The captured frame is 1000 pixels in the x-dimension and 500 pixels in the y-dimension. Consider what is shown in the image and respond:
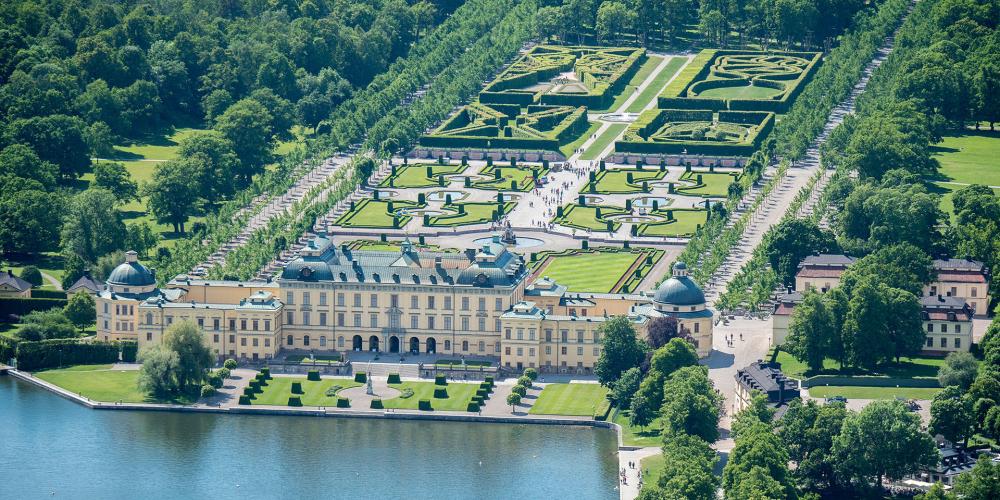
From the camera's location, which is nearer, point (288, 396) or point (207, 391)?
point (207, 391)

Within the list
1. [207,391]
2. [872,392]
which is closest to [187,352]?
[207,391]

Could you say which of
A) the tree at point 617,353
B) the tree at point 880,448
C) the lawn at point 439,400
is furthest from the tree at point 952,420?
the lawn at point 439,400

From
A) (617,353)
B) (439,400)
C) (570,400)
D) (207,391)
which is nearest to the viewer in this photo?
(570,400)

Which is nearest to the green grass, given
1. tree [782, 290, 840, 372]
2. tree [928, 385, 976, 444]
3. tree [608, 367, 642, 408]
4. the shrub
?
tree [782, 290, 840, 372]

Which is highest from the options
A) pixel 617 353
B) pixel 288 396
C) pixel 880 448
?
pixel 617 353

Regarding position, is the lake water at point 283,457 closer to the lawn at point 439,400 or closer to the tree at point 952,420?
the lawn at point 439,400

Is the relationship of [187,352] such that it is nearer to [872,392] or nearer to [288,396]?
[288,396]

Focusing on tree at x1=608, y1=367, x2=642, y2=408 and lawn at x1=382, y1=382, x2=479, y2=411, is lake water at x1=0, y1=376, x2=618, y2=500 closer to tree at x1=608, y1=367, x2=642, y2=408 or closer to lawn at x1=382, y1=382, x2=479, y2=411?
lawn at x1=382, y1=382, x2=479, y2=411
